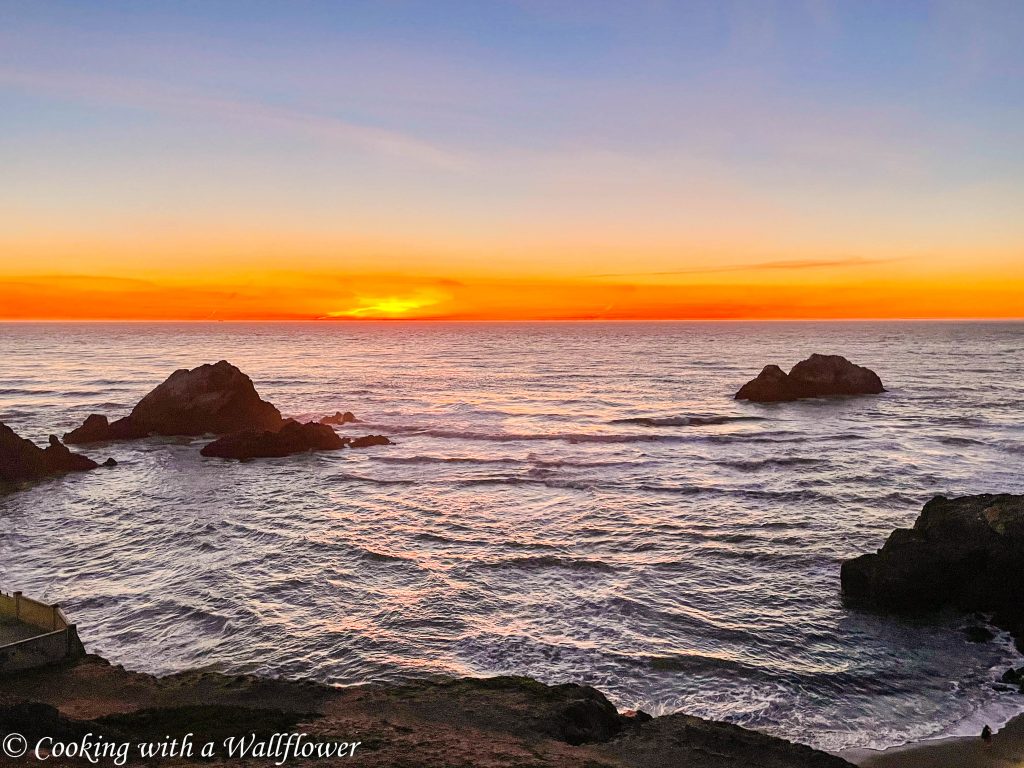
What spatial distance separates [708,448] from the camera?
143ft

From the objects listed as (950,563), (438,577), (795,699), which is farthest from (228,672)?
(950,563)

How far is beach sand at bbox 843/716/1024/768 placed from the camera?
40.1ft

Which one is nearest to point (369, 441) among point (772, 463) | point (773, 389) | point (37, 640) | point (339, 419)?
point (339, 419)

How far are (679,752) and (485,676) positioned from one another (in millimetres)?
5056

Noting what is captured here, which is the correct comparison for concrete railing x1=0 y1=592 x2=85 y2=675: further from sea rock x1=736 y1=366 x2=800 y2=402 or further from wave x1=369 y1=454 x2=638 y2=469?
sea rock x1=736 y1=366 x2=800 y2=402

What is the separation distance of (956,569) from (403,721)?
1533cm

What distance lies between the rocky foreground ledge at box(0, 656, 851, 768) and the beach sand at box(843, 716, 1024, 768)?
5.24 feet

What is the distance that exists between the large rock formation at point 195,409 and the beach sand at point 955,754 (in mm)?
43828

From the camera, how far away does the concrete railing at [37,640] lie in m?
13.6

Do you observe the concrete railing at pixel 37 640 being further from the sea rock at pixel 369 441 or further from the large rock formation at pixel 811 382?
the large rock formation at pixel 811 382

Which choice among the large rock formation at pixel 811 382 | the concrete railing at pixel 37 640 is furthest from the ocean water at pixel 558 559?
the large rock formation at pixel 811 382

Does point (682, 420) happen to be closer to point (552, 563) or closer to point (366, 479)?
point (366, 479)

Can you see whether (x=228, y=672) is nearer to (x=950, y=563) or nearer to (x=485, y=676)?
(x=485, y=676)

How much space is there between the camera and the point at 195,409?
48.0 m
